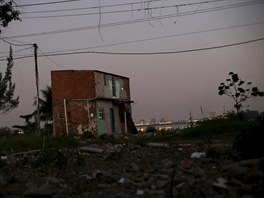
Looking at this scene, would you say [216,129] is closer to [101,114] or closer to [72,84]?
[101,114]

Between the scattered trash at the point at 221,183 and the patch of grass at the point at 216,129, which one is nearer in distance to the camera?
the scattered trash at the point at 221,183

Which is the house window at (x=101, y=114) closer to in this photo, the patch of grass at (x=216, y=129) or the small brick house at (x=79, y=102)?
the small brick house at (x=79, y=102)

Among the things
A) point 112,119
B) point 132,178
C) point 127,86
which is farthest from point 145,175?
point 127,86

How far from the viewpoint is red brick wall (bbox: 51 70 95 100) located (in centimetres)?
→ 3212

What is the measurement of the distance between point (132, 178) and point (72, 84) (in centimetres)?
2446

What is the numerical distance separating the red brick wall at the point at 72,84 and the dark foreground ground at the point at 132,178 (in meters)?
19.9

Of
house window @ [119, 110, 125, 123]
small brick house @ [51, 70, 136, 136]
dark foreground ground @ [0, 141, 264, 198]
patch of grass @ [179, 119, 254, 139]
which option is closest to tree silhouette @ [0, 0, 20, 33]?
dark foreground ground @ [0, 141, 264, 198]

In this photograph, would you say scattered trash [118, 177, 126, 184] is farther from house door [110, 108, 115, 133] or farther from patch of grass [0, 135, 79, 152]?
house door [110, 108, 115, 133]

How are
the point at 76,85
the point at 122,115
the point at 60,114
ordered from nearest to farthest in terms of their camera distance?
the point at 60,114, the point at 76,85, the point at 122,115

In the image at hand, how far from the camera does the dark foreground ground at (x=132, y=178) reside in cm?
663

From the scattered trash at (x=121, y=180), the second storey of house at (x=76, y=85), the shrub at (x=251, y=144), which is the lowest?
the scattered trash at (x=121, y=180)

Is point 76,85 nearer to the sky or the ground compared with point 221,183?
nearer to the sky

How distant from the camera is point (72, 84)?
107ft

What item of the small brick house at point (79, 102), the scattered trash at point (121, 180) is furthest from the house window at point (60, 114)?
the scattered trash at point (121, 180)
